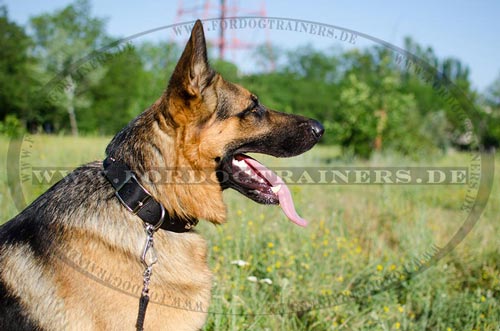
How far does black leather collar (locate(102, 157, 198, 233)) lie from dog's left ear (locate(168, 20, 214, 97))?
56cm

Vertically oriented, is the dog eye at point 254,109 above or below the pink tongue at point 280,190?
above

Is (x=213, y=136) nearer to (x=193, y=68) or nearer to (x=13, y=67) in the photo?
(x=193, y=68)

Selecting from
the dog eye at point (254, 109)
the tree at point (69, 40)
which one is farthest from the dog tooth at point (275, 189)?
the tree at point (69, 40)

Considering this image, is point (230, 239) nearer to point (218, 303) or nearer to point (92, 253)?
point (218, 303)

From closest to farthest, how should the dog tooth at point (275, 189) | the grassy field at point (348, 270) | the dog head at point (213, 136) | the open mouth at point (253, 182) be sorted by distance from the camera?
the dog head at point (213, 136) < the open mouth at point (253, 182) < the dog tooth at point (275, 189) < the grassy field at point (348, 270)

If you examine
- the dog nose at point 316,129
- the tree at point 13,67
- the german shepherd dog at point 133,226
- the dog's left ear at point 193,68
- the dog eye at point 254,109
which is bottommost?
the german shepherd dog at point 133,226

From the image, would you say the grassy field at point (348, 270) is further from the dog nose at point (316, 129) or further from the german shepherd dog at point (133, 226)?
the dog nose at point (316, 129)

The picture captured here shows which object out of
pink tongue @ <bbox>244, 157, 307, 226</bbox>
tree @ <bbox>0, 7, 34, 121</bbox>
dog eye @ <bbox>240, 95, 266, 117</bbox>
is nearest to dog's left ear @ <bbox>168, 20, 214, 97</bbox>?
dog eye @ <bbox>240, 95, 266, 117</bbox>

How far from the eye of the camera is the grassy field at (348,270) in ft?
11.7

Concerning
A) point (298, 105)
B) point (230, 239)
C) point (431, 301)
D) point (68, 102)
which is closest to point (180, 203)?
point (230, 239)

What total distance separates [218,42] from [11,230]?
18.8 ft

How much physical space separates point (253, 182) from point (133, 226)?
96 cm

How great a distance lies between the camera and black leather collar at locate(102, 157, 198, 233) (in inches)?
95.6

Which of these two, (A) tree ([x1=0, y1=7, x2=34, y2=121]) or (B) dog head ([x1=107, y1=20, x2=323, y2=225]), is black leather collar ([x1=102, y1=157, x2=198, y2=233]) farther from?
(A) tree ([x1=0, y1=7, x2=34, y2=121])
